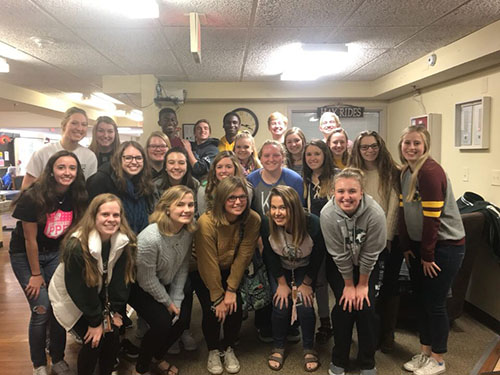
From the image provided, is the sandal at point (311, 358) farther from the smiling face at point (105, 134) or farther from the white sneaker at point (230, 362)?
the smiling face at point (105, 134)

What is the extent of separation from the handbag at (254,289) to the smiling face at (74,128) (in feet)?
4.36

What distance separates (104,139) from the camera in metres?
2.61

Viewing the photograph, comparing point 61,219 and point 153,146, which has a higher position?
point 153,146

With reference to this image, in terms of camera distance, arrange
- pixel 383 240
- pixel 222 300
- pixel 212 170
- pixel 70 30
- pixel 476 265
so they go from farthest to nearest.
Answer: pixel 476 265 < pixel 70 30 < pixel 212 170 < pixel 222 300 < pixel 383 240

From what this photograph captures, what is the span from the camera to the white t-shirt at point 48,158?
7.48ft

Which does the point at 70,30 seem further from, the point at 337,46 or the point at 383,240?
the point at 383,240

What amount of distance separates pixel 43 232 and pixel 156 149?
2.97 feet

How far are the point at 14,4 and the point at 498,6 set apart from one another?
316 centimetres

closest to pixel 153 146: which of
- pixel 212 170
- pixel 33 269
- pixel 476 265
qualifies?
pixel 212 170

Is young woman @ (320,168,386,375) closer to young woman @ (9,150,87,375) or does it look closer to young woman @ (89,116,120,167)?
young woman @ (9,150,87,375)

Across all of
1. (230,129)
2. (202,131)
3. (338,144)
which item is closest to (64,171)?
(202,131)

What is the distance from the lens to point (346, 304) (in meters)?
2.06

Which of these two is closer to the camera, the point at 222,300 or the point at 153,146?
the point at 222,300

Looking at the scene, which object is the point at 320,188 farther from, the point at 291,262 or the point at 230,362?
the point at 230,362
